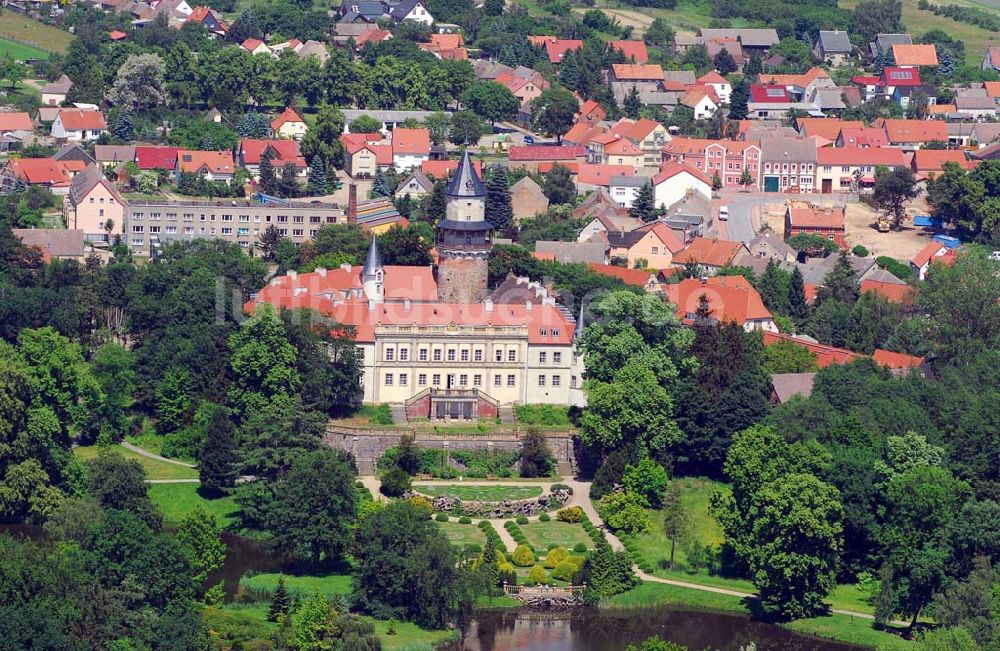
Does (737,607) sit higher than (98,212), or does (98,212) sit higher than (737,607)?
(98,212)

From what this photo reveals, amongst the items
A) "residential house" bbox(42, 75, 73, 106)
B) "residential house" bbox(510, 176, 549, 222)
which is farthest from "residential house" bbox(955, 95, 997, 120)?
"residential house" bbox(42, 75, 73, 106)

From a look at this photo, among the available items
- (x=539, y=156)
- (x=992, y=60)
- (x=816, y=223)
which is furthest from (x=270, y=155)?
(x=992, y=60)

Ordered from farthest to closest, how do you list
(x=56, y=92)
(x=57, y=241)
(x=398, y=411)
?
(x=56, y=92) < (x=57, y=241) < (x=398, y=411)

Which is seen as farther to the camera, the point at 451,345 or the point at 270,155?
the point at 270,155

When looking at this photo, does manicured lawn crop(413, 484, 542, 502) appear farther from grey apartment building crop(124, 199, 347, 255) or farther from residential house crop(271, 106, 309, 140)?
residential house crop(271, 106, 309, 140)

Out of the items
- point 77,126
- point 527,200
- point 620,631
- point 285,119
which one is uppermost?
point 285,119

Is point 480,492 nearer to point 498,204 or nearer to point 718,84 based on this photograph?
point 498,204

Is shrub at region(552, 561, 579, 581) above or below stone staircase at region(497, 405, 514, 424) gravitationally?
below
